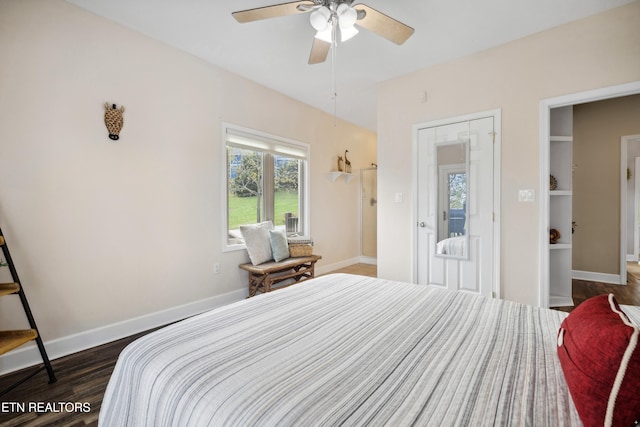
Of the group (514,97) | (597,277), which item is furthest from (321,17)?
(597,277)

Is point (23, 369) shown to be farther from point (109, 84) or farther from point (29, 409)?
point (109, 84)

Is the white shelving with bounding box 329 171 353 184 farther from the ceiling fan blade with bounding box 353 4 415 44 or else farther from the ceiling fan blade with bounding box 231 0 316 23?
the ceiling fan blade with bounding box 231 0 316 23

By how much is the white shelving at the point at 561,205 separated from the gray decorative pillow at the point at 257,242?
3.21 m

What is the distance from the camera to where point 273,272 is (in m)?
3.32

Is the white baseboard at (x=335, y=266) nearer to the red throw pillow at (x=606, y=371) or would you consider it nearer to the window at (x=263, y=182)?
the window at (x=263, y=182)

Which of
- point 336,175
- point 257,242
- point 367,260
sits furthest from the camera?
point 367,260

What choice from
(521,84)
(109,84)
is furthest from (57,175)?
(521,84)

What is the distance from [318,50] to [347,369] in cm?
230

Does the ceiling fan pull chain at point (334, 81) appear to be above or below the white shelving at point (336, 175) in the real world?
above

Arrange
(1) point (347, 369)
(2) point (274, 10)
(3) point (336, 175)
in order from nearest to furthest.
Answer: (1) point (347, 369)
(2) point (274, 10)
(3) point (336, 175)

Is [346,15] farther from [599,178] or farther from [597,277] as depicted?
[597,277]

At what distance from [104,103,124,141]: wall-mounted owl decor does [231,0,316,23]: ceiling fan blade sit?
4.43 feet

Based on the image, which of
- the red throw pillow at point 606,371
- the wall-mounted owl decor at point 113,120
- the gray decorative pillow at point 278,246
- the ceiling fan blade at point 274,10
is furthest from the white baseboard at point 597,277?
the wall-mounted owl decor at point 113,120

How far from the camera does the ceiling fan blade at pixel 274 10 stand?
1.85 m
